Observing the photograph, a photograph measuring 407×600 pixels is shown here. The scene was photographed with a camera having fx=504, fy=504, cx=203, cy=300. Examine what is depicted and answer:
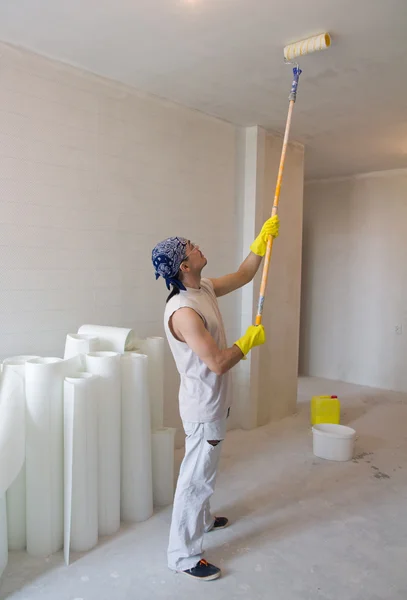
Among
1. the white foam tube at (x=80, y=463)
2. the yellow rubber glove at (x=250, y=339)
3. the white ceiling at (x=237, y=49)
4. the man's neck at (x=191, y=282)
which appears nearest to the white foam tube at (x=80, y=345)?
the white foam tube at (x=80, y=463)

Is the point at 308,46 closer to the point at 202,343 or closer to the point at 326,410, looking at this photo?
the point at 202,343

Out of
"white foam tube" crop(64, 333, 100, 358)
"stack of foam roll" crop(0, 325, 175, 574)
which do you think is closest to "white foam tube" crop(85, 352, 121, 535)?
"stack of foam roll" crop(0, 325, 175, 574)

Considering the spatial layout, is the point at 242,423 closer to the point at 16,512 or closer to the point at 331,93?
the point at 16,512

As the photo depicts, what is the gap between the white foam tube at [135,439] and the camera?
8.30ft

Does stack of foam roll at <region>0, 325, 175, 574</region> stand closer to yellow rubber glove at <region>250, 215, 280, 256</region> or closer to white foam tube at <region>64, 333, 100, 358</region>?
white foam tube at <region>64, 333, 100, 358</region>

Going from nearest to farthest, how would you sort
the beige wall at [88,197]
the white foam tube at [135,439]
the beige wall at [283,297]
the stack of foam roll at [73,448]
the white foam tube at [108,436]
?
the stack of foam roll at [73,448] < the white foam tube at [108,436] < the white foam tube at [135,439] < the beige wall at [88,197] < the beige wall at [283,297]

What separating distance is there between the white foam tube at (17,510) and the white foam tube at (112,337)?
0.50 metres

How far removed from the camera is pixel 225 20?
236cm

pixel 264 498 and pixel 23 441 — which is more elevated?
pixel 23 441

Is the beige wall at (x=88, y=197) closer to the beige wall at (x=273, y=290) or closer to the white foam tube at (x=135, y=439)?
the beige wall at (x=273, y=290)

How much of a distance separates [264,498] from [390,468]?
102cm

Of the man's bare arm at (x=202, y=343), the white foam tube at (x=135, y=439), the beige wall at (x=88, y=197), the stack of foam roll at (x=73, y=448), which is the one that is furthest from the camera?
the beige wall at (x=88, y=197)

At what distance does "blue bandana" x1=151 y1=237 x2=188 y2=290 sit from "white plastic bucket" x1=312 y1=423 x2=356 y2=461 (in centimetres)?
192

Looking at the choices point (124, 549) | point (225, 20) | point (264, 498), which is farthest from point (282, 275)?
point (124, 549)
